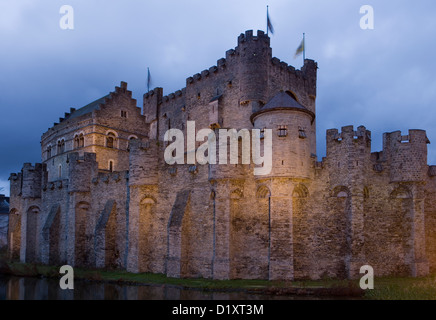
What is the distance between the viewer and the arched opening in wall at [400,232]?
2419 cm

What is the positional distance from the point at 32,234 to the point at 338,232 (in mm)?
27519

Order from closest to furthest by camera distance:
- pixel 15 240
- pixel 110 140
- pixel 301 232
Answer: pixel 301 232 < pixel 15 240 < pixel 110 140

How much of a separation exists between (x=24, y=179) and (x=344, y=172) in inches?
1144

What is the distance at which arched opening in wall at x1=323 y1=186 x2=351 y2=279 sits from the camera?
2342 centimetres

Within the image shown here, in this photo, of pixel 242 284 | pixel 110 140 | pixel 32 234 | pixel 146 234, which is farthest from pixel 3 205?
pixel 242 284

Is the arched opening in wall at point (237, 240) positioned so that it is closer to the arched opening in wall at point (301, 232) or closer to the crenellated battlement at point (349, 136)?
the arched opening in wall at point (301, 232)

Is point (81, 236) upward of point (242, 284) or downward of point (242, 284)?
upward

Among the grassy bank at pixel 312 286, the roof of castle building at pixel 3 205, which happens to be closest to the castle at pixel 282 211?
the grassy bank at pixel 312 286

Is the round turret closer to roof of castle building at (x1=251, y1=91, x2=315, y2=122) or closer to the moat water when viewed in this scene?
roof of castle building at (x1=251, y1=91, x2=315, y2=122)

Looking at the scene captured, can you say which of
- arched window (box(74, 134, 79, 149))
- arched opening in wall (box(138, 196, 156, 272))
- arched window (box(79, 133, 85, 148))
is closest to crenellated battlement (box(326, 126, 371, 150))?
arched opening in wall (box(138, 196, 156, 272))

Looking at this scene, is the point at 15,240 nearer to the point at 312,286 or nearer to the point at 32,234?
the point at 32,234

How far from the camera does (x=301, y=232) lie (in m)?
23.8

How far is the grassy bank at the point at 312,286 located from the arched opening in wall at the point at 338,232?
3.53ft
